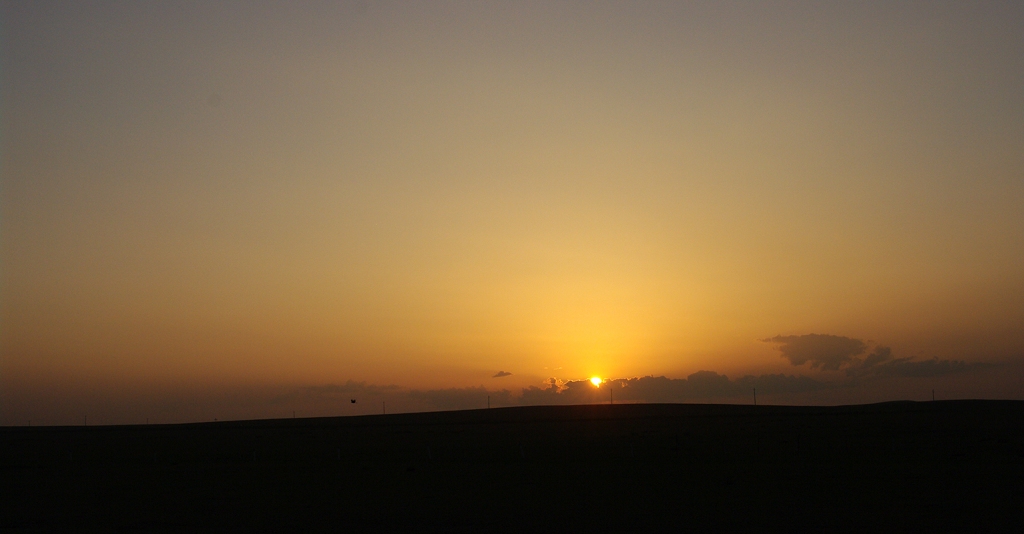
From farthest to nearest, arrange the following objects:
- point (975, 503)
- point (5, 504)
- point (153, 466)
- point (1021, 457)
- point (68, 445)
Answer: point (68, 445)
point (153, 466)
point (1021, 457)
point (5, 504)
point (975, 503)

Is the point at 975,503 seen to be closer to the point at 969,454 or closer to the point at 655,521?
the point at 655,521

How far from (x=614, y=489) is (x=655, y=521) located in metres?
7.17

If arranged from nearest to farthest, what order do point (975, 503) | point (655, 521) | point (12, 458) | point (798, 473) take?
1. point (655, 521)
2. point (975, 503)
3. point (798, 473)
4. point (12, 458)

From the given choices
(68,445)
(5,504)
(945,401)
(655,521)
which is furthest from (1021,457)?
(945,401)

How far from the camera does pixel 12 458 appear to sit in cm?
5909

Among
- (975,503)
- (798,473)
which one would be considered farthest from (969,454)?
(975,503)

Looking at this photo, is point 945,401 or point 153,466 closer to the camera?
point 153,466

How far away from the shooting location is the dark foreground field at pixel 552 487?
25922mm

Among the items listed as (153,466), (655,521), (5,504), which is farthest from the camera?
(153,466)

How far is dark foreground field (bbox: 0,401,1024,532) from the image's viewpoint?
25922 mm

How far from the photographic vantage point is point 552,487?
3384 centimetres

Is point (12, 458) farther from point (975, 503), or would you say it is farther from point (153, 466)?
point (975, 503)

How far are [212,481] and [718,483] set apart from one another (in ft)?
80.7

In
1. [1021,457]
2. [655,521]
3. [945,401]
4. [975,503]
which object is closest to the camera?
[655,521]
